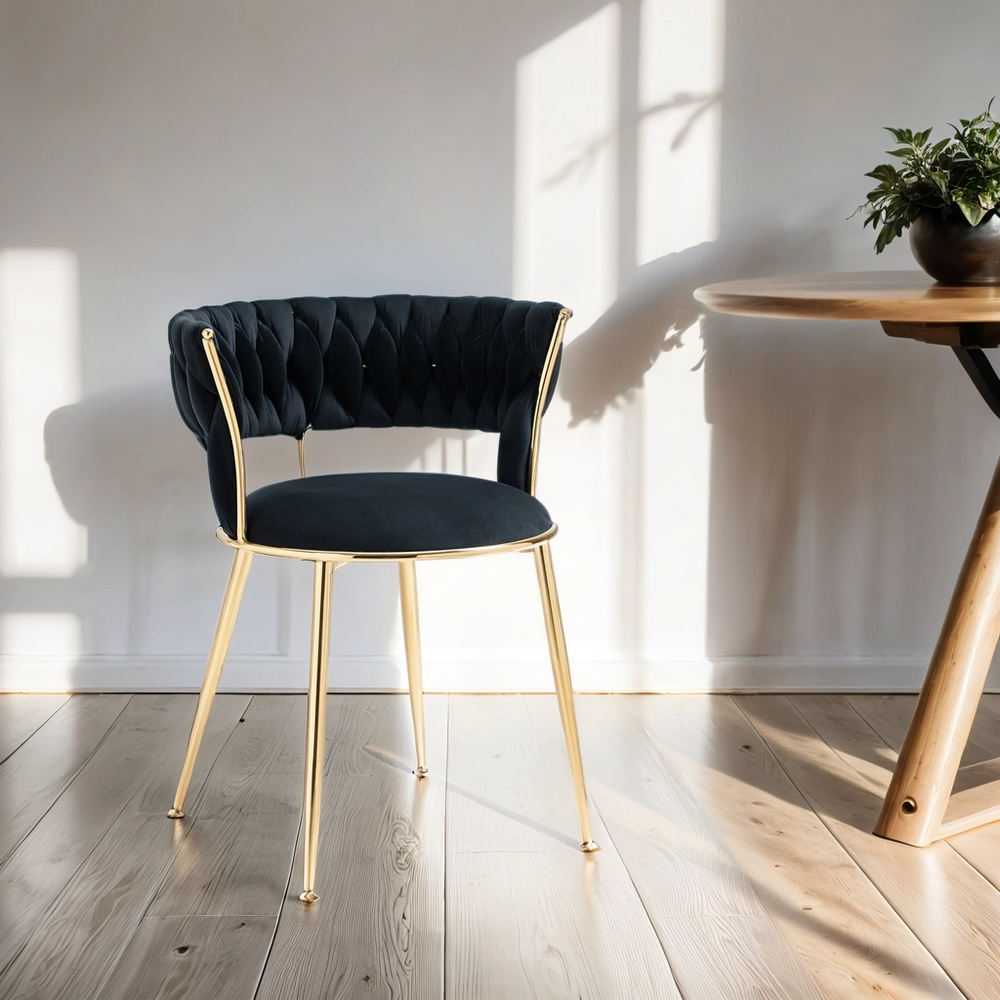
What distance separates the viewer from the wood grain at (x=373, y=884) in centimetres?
125

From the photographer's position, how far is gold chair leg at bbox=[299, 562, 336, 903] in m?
1.40

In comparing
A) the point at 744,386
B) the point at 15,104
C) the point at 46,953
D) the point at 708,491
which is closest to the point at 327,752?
the point at 46,953

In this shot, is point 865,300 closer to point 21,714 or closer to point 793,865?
point 793,865

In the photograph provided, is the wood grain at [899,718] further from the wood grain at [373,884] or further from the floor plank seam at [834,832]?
the wood grain at [373,884]

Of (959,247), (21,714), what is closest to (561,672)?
(959,247)

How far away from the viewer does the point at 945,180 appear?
62.7 inches

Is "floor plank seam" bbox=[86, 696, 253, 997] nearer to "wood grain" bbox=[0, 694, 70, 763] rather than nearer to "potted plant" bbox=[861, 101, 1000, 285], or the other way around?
"wood grain" bbox=[0, 694, 70, 763]

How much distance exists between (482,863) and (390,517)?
52 centimetres

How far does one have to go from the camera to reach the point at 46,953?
4.23 ft

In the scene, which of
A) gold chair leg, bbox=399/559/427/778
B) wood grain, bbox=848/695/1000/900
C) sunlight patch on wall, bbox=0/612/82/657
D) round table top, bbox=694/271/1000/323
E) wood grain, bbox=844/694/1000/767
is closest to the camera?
round table top, bbox=694/271/1000/323

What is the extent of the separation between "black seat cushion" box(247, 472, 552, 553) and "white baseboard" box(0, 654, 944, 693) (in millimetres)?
724

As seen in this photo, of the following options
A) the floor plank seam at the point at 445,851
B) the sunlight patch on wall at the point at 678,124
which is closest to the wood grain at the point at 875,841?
the floor plank seam at the point at 445,851

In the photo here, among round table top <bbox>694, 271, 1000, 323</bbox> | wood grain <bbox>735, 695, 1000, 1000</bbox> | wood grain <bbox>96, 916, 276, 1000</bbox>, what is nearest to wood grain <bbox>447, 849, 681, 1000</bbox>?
wood grain <bbox>96, 916, 276, 1000</bbox>

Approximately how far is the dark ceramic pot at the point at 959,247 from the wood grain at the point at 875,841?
32.9 inches
